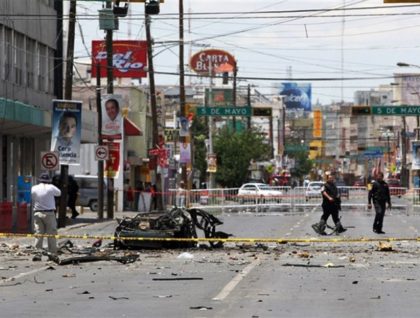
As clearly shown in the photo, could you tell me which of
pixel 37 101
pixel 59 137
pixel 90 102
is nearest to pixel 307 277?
pixel 59 137

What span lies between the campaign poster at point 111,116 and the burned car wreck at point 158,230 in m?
22.9

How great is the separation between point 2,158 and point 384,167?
433 feet

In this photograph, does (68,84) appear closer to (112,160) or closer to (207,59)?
(112,160)

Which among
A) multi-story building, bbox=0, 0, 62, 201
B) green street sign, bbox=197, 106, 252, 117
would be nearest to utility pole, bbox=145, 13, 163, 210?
multi-story building, bbox=0, 0, 62, 201

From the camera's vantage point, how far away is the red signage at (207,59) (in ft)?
353

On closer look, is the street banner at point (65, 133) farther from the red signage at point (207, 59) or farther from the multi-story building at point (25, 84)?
the red signage at point (207, 59)

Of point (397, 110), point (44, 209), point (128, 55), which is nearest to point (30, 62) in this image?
point (44, 209)

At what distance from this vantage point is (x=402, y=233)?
3600cm

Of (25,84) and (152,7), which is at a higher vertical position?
(152,7)

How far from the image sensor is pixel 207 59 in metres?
108

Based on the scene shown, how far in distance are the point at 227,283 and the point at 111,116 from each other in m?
31.8

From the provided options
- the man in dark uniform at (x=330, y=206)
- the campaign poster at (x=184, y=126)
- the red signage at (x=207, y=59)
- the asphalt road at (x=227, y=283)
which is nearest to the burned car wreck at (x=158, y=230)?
the asphalt road at (x=227, y=283)

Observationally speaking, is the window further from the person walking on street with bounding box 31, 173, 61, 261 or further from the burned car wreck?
the person walking on street with bounding box 31, 173, 61, 261

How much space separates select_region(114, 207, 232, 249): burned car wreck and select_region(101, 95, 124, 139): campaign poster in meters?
22.9
